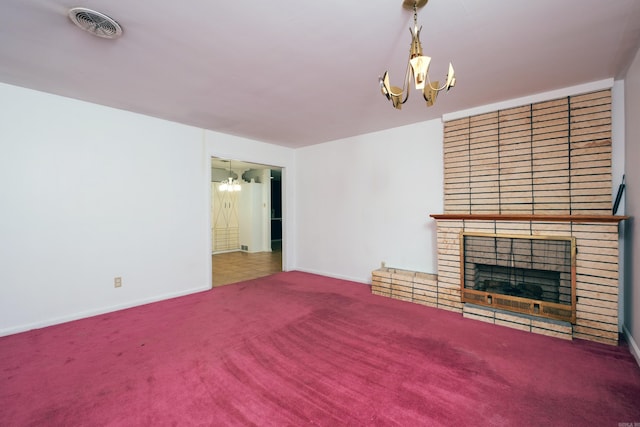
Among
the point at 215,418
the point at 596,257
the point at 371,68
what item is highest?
the point at 371,68

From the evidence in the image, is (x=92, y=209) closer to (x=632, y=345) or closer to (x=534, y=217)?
(x=534, y=217)

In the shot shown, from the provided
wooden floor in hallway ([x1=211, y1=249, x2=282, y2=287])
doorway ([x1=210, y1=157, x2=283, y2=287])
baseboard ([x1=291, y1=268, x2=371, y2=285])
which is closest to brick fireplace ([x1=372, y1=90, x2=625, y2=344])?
baseboard ([x1=291, y1=268, x2=371, y2=285])

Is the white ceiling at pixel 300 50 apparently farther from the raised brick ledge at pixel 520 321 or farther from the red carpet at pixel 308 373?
the red carpet at pixel 308 373

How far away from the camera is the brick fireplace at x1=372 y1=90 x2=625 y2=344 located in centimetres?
256

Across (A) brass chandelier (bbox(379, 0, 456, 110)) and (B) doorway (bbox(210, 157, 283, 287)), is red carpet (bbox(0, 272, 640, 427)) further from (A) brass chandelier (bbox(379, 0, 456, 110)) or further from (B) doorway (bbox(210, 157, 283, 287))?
(B) doorway (bbox(210, 157, 283, 287))

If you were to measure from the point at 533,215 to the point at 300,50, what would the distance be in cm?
279

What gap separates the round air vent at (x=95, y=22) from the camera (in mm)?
1712

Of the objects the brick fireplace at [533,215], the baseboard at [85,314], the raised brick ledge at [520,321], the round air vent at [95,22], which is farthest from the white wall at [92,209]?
the raised brick ledge at [520,321]

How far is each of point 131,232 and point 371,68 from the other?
11.5 feet

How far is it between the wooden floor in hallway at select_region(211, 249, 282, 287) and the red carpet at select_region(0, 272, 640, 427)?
73.9 inches

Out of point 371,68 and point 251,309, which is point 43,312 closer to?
point 251,309

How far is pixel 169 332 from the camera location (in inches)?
108

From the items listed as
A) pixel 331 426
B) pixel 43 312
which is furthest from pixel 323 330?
pixel 43 312

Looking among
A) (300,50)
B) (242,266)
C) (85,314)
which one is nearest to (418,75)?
(300,50)
